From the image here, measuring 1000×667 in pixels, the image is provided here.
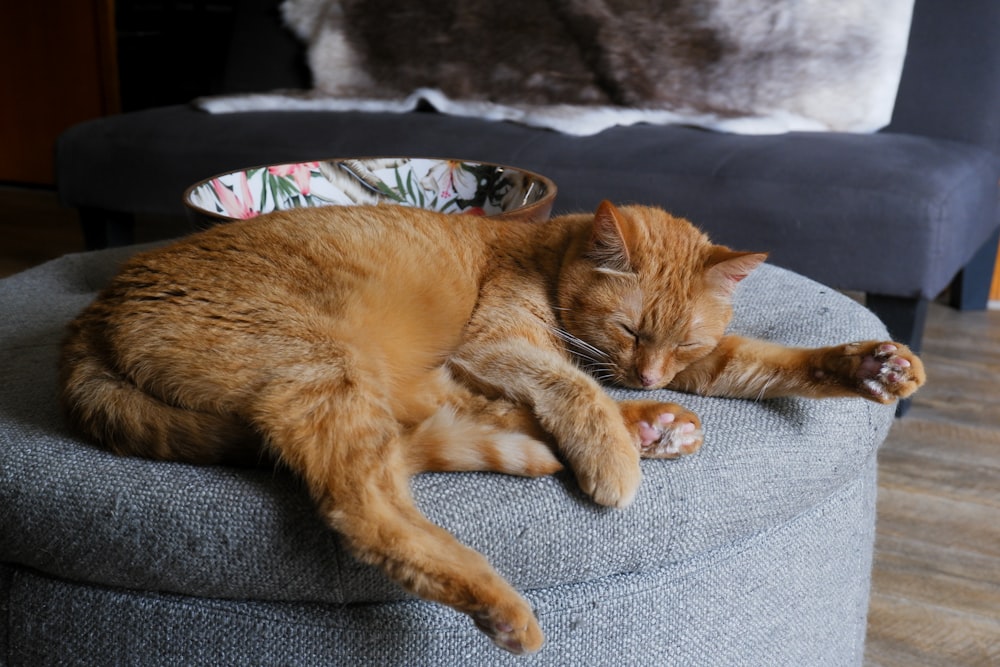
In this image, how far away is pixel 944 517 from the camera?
1.91 m

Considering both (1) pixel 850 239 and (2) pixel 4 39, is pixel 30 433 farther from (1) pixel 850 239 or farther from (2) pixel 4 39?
(2) pixel 4 39

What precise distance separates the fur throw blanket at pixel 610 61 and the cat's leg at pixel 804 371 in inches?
59.2

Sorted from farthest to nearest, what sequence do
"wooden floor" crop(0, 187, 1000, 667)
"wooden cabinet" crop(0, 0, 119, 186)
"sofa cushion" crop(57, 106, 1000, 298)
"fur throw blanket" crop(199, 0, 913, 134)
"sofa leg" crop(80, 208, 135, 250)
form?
1. "wooden cabinet" crop(0, 0, 119, 186)
2. "sofa leg" crop(80, 208, 135, 250)
3. "fur throw blanket" crop(199, 0, 913, 134)
4. "sofa cushion" crop(57, 106, 1000, 298)
5. "wooden floor" crop(0, 187, 1000, 667)

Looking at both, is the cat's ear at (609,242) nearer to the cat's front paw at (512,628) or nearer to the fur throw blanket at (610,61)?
the cat's front paw at (512,628)

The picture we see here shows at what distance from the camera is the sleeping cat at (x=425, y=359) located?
94cm

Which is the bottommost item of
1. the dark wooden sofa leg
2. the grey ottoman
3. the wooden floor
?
the wooden floor

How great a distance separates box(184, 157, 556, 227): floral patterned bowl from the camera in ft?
5.54

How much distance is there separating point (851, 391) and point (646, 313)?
280mm

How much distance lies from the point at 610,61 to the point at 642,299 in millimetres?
1742

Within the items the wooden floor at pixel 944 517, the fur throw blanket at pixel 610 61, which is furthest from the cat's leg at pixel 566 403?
the fur throw blanket at pixel 610 61

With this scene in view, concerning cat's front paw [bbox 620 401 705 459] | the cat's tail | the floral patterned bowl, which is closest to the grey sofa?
the floral patterned bowl

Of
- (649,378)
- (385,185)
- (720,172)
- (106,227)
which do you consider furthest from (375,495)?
(106,227)

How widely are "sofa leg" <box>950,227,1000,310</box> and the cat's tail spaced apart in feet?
8.69

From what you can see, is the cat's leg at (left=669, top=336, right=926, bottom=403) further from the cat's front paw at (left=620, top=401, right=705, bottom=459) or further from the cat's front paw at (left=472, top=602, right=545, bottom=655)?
the cat's front paw at (left=472, top=602, right=545, bottom=655)
